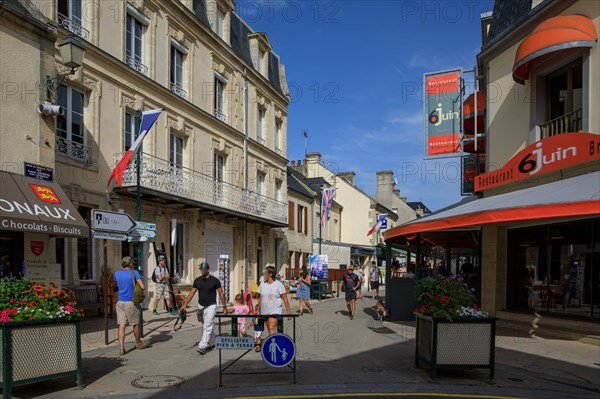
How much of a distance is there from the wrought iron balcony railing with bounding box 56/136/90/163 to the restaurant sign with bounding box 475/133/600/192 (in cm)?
1073

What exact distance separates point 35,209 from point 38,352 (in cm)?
397

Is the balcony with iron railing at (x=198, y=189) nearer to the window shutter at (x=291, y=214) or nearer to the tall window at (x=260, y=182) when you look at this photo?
the tall window at (x=260, y=182)

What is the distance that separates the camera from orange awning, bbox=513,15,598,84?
10.9 m

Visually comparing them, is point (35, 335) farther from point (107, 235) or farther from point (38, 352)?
point (107, 235)

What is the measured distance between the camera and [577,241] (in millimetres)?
10938

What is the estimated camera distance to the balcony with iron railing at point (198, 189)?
16109 mm

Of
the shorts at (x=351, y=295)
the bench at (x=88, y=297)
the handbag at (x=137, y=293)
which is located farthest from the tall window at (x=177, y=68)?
the handbag at (x=137, y=293)

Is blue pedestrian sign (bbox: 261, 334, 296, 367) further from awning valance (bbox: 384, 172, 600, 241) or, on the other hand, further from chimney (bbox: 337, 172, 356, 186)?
chimney (bbox: 337, 172, 356, 186)

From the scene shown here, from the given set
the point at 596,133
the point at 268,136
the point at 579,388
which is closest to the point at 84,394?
the point at 579,388

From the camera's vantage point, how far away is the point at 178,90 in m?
19.2

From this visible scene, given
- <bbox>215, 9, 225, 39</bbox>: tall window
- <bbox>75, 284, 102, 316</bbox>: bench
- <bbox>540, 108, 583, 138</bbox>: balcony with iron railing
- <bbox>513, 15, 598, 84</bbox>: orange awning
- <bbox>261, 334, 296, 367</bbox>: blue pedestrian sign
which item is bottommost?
<bbox>75, 284, 102, 316</bbox>: bench

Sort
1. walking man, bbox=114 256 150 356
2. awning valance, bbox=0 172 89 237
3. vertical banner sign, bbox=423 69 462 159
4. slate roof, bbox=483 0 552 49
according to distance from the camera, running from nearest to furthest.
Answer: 1. awning valance, bbox=0 172 89 237
2. walking man, bbox=114 256 150 356
3. slate roof, bbox=483 0 552 49
4. vertical banner sign, bbox=423 69 462 159

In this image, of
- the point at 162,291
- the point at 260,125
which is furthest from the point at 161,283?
the point at 260,125

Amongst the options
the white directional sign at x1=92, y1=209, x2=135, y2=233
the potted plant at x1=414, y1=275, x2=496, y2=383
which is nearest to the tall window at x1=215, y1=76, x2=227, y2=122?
the white directional sign at x1=92, y1=209, x2=135, y2=233
